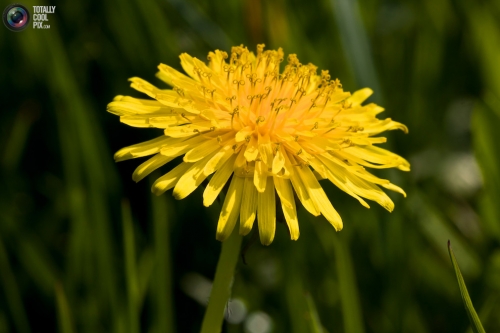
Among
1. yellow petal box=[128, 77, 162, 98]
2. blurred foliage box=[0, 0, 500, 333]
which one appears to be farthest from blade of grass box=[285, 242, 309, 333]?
yellow petal box=[128, 77, 162, 98]

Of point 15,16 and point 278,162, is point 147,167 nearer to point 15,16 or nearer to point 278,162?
point 278,162

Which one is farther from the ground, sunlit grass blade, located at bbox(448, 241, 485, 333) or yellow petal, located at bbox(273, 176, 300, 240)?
yellow petal, located at bbox(273, 176, 300, 240)

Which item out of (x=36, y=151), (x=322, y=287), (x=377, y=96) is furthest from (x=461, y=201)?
(x=36, y=151)

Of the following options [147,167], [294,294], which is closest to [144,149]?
[147,167]

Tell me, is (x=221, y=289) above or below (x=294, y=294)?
above

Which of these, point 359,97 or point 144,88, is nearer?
point 144,88

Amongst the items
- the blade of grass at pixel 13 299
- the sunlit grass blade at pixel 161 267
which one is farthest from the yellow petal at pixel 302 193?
the blade of grass at pixel 13 299

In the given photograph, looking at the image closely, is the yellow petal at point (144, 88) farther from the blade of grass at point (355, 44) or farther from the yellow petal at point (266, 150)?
the blade of grass at point (355, 44)

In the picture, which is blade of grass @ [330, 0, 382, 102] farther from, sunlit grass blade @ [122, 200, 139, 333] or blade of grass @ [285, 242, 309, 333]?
sunlit grass blade @ [122, 200, 139, 333]

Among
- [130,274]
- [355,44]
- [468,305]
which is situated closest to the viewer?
[468,305]
